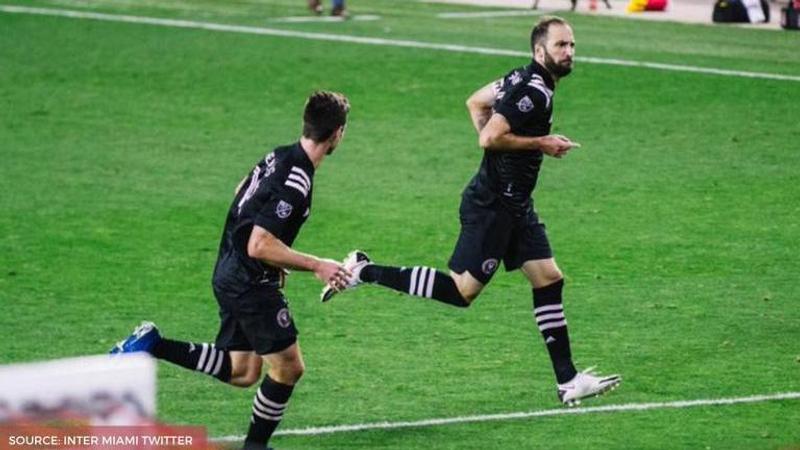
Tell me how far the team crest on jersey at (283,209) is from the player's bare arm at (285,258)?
0.12 meters

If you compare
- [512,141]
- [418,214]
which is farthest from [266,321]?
[418,214]

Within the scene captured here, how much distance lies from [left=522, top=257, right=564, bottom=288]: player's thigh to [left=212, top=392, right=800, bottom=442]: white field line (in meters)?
0.83

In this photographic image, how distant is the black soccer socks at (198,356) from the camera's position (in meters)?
→ 11.3

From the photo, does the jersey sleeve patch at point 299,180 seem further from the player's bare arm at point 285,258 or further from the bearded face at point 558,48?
the bearded face at point 558,48

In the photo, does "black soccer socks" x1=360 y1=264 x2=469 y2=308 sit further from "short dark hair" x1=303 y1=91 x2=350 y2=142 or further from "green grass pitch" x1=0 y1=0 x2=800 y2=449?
"short dark hair" x1=303 y1=91 x2=350 y2=142

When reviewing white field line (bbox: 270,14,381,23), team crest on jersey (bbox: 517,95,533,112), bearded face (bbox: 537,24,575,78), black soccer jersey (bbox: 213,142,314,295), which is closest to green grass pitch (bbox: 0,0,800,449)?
white field line (bbox: 270,14,381,23)

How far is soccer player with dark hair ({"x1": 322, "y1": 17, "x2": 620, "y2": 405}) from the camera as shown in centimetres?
1233

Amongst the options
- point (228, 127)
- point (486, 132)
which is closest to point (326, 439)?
point (486, 132)

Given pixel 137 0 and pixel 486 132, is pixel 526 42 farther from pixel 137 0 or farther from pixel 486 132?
pixel 486 132

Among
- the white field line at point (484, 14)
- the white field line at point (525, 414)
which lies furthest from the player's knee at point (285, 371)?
the white field line at point (484, 14)

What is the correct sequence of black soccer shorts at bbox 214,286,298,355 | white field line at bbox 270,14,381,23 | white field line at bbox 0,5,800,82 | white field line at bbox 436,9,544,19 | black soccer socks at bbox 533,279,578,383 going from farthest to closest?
white field line at bbox 436,9,544,19 < white field line at bbox 270,14,381,23 < white field line at bbox 0,5,800,82 < black soccer socks at bbox 533,279,578,383 < black soccer shorts at bbox 214,286,298,355

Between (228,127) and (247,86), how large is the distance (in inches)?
105

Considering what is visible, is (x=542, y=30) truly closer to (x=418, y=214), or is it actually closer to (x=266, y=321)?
(x=266, y=321)

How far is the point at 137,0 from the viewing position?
3450 cm
